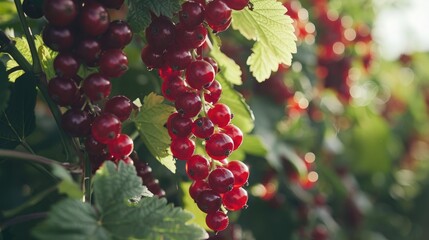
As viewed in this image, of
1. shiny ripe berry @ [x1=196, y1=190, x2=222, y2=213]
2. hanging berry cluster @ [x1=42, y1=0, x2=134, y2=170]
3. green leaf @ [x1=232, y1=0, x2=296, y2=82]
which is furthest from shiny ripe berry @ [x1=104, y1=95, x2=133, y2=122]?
green leaf @ [x1=232, y1=0, x2=296, y2=82]

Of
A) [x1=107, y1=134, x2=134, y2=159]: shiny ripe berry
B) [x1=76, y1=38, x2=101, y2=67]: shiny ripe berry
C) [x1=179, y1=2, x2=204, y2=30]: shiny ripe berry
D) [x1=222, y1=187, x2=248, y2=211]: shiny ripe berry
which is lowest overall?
[x1=222, y1=187, x2=248, y2=211]: shiny ripe berry

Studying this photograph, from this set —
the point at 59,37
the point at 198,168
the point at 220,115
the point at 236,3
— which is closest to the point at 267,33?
the point at 236,3

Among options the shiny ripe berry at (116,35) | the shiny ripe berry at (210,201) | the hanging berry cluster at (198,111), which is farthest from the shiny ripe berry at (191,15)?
the shiny ripe berry at (210,201)

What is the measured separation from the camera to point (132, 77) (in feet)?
6.03

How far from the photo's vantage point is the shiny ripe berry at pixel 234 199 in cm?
98

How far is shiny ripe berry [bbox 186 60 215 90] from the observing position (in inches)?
39.7

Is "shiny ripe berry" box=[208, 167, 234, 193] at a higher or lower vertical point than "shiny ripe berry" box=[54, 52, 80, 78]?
lower

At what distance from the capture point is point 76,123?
0.94 meters

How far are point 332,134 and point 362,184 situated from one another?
0.92 m

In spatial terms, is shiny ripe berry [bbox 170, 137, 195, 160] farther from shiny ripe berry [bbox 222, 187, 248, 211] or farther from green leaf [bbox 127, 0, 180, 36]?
green leaf [bbox 127, 0, 180, 36]

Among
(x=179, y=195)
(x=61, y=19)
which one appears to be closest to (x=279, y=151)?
(x=179, y=195)

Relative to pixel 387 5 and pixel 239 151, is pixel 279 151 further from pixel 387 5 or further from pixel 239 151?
pixel 387 5

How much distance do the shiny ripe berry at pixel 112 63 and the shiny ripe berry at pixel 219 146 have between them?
0.70ft

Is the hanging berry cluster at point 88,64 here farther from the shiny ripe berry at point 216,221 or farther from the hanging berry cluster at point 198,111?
the shiny ripe berry at point 216,221
